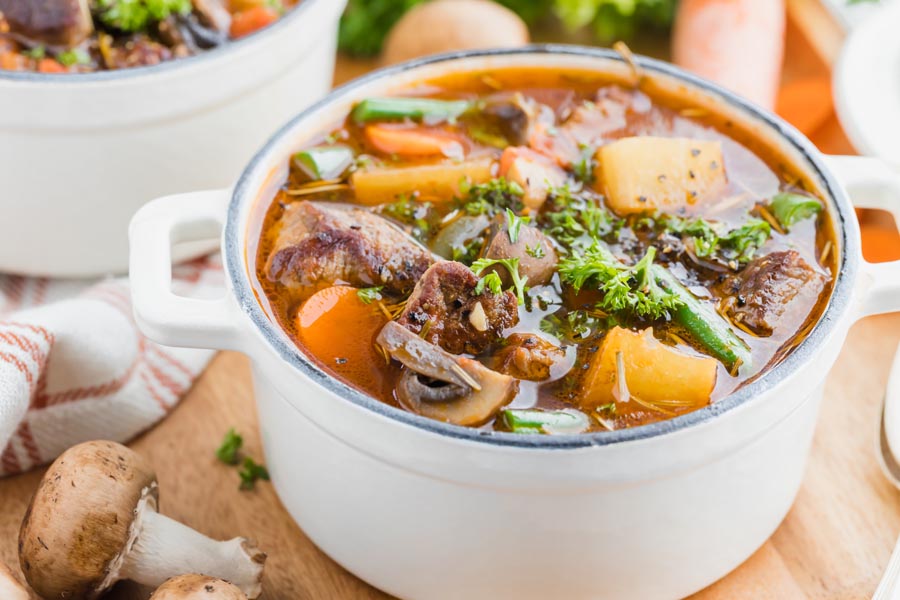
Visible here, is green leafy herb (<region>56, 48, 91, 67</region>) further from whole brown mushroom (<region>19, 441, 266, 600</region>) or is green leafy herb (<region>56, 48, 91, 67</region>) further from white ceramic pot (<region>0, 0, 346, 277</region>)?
whole brown mushroom (<region>19, 441, 266, 600</region>)

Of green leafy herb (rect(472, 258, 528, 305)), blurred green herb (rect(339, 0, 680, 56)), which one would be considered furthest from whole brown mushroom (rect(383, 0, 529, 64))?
green leafy herb (rect(472, 258, 528, 305))

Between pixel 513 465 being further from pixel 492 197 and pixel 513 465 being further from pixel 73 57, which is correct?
pixel 73 57

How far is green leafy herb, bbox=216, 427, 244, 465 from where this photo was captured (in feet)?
9.09

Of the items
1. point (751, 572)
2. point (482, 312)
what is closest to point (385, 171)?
point (482, 312)

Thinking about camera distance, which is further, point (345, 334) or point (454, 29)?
point (454, 29)

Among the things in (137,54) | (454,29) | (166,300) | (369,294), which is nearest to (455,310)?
(369,294)

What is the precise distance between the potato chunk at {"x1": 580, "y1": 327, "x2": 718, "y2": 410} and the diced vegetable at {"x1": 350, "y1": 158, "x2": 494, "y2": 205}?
68cm

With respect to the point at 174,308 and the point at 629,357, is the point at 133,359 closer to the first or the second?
the point at 174,308

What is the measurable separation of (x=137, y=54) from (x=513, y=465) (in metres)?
1.81

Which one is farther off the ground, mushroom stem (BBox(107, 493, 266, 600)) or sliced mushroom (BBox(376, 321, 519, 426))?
sliced mushroom (BBox(376, 321, 519, 426))

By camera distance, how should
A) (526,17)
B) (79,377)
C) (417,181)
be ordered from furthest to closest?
(526,17)
(79,377)
(417,181)

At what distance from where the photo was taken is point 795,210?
254cm

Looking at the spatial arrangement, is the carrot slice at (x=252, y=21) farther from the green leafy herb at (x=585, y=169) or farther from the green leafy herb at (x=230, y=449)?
the green leafy herb at (x=230, y=449)

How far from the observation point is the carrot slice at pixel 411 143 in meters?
2.80
